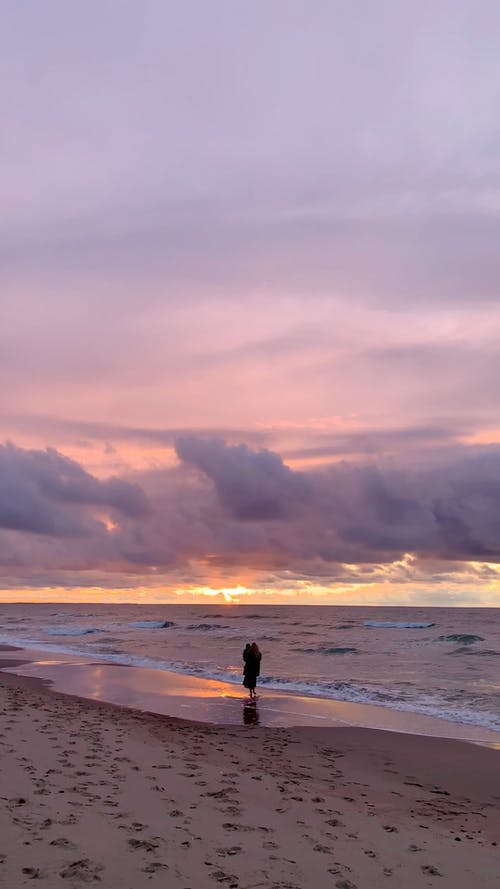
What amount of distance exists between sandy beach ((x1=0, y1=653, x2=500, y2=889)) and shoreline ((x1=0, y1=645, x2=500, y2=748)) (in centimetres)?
236

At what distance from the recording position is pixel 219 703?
69.2 ft

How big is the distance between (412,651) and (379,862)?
42.8 m

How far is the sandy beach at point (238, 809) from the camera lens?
6.20m

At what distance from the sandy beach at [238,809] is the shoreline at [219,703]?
7.75 ft

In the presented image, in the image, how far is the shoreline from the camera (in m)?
17.7

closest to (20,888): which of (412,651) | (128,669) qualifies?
(128,669)

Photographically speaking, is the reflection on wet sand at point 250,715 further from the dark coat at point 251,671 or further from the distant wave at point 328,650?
the distant wave at point 328,650

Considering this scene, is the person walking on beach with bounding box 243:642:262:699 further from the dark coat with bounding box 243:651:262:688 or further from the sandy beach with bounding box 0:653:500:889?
the sandy beach with bounding box 0:653:500:889

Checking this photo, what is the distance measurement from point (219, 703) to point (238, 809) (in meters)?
13.1

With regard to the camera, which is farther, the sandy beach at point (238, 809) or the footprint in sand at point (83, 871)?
the sandy beach at point (238, 809)

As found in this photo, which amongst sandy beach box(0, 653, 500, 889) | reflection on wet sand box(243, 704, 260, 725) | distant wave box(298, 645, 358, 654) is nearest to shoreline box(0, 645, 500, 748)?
reflection on wet sand box(243, 704, 260, 725)

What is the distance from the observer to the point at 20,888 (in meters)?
5.28

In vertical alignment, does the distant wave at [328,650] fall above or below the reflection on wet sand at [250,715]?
below

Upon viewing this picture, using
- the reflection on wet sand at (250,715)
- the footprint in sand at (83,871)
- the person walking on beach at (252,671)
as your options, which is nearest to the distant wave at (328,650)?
the person walking on beach at (252,671)
